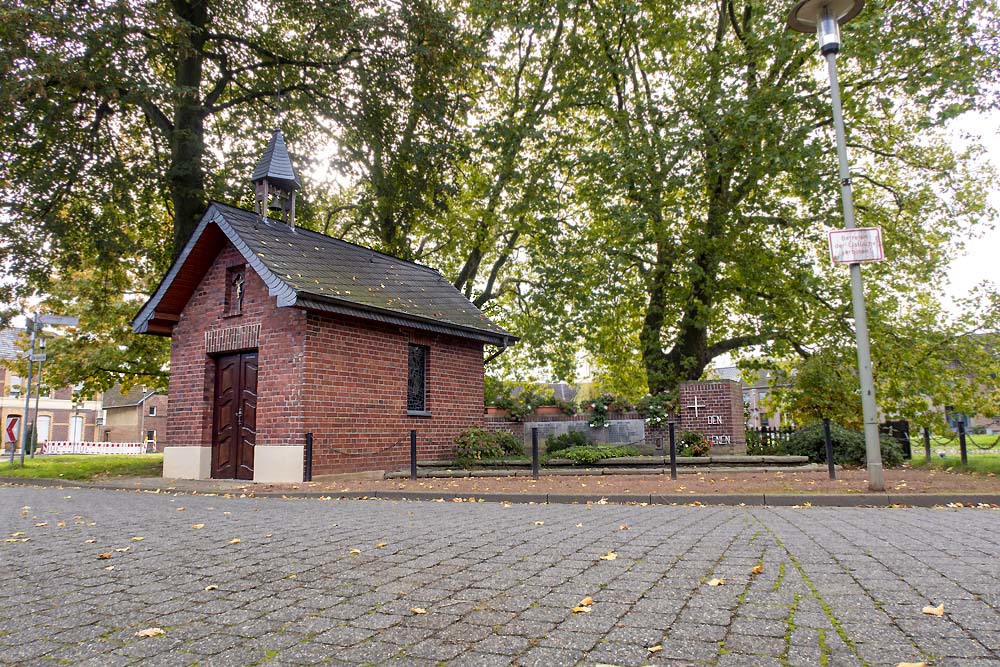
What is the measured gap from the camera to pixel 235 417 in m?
14.8

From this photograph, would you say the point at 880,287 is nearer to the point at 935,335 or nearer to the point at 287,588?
the point at 935,335

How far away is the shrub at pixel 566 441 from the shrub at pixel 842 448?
15.8ft

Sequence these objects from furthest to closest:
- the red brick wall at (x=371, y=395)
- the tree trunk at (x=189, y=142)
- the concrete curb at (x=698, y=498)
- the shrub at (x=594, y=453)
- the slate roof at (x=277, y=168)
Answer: the tree trunk at (x=189, y=142), the slate roof at (x=277, y=168), the shrub at (x=594, y=453), the red brick wall at (x=371, y=395), the concrete curb at (x=698, y=498)

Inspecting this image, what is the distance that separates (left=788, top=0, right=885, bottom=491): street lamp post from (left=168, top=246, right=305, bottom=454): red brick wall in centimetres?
955

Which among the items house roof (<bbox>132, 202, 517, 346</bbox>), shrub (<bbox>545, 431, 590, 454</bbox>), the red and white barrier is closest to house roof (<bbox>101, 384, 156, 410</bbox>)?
the red and white barrier

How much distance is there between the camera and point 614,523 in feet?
22.9

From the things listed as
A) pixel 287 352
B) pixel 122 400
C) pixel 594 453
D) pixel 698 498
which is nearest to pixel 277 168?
pixel 287 352

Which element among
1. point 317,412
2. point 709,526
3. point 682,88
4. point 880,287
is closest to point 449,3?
point 682,88

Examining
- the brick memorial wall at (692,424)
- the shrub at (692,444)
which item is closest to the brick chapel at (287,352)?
the brick memorial wall at (692,424)

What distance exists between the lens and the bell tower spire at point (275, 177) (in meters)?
16.0

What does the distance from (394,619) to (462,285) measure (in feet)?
71.5

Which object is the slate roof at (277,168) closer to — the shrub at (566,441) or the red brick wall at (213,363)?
the red brick wall at (213,363)

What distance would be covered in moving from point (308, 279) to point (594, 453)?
6956 mm

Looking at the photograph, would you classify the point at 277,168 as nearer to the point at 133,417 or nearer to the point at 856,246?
the point at 856,246
